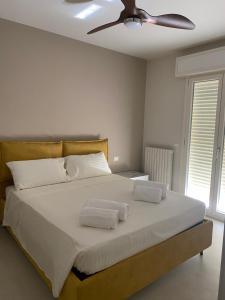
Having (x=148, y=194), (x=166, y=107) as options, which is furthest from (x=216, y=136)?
(x=148, y=194)

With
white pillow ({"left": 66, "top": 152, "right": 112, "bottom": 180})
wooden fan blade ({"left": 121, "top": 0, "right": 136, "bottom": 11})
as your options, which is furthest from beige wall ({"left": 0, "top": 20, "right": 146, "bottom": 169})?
wooden fan blade ({"left": 121, "top": 0, "right": 136, "bottom": 11})

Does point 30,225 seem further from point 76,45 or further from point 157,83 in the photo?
point 157,83

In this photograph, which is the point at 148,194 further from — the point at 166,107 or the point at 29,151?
the point at 166,107

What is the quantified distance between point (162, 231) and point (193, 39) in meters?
2.68

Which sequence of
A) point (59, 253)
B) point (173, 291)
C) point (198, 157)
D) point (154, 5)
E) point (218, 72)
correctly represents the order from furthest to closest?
point (198, 157) < point (218, 72) < point (154, 5) < point (173, 291) < point (59, 253)

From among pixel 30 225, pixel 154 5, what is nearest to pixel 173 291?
pixel 30 225

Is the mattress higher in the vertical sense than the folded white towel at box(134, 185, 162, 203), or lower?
lower

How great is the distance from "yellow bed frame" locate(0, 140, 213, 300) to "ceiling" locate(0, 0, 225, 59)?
4.97 feet

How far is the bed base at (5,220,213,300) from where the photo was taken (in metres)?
1.48

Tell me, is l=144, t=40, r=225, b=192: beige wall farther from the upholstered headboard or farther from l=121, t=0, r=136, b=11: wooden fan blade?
l=121, t=0, r=136, b=11: wooden fan blade

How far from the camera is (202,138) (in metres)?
3.53

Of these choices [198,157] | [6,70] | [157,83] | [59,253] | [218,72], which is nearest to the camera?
[59,253]

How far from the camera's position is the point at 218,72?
10.8ft

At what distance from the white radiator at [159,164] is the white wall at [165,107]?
102mm
